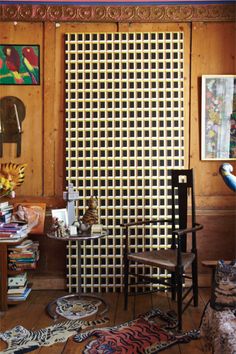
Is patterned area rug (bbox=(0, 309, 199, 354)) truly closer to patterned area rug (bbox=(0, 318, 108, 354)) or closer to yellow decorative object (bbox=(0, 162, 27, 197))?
patterned area rug (bbox=(0, 318, 108, 354))

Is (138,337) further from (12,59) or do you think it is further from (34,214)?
(12,59)

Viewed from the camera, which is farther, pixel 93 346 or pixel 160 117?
pixel 160 117

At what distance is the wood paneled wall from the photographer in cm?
409

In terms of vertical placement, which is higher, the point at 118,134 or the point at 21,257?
the point at 118,134

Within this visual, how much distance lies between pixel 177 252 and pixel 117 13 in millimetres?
2549

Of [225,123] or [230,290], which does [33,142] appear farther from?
[230,290]

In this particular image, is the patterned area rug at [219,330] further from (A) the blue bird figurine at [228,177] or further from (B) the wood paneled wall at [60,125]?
(B) the wood paneled wall at [60,125]

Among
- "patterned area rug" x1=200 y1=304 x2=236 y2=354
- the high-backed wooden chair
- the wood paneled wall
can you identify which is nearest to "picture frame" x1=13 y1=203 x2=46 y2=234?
the wood paneled wall

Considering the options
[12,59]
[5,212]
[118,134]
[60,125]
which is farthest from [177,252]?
[12,59]

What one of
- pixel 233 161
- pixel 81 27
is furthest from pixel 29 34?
pixel 233 161

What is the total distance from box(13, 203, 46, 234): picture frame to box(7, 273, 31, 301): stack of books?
0.52m

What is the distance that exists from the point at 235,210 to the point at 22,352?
2.51 m

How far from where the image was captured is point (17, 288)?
3.72 metres

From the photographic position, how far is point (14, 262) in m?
3.76
